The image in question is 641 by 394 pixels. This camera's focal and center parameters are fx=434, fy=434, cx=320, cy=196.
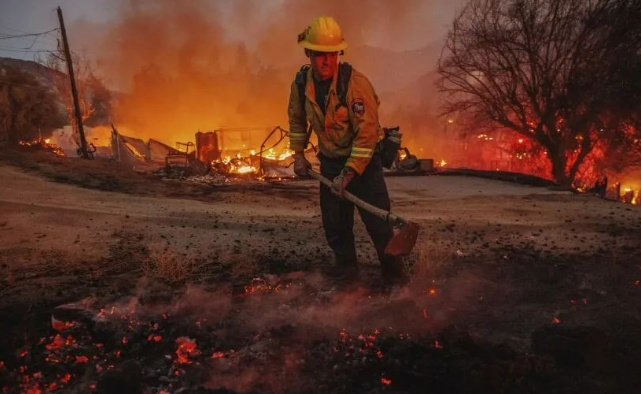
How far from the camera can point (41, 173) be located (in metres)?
10.3

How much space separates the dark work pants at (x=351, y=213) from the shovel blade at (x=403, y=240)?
1.19 ft

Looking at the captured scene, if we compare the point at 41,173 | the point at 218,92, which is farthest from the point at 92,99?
the point at 41,173

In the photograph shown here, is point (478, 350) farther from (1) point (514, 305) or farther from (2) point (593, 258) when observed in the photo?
(2) point (593, 258)

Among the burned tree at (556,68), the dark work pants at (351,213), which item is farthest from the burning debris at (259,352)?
the burned tree at (556,68)

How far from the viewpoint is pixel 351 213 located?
13.3ft

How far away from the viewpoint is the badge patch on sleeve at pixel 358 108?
3.46m

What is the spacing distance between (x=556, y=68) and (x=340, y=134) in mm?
14701

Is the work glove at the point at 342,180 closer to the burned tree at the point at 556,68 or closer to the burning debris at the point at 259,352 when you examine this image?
the burning debris at the point at 259,352

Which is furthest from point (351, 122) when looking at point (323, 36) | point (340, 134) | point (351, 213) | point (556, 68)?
point (556, 68)

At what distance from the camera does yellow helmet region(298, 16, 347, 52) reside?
341 cm

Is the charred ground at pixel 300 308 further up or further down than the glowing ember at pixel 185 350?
further up

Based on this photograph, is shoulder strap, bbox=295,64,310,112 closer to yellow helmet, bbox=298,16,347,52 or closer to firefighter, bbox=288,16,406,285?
firefighter, bbox=288,16,406,285

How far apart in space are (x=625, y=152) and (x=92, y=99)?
5001 cm

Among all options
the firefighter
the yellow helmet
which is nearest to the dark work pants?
the firefighter
